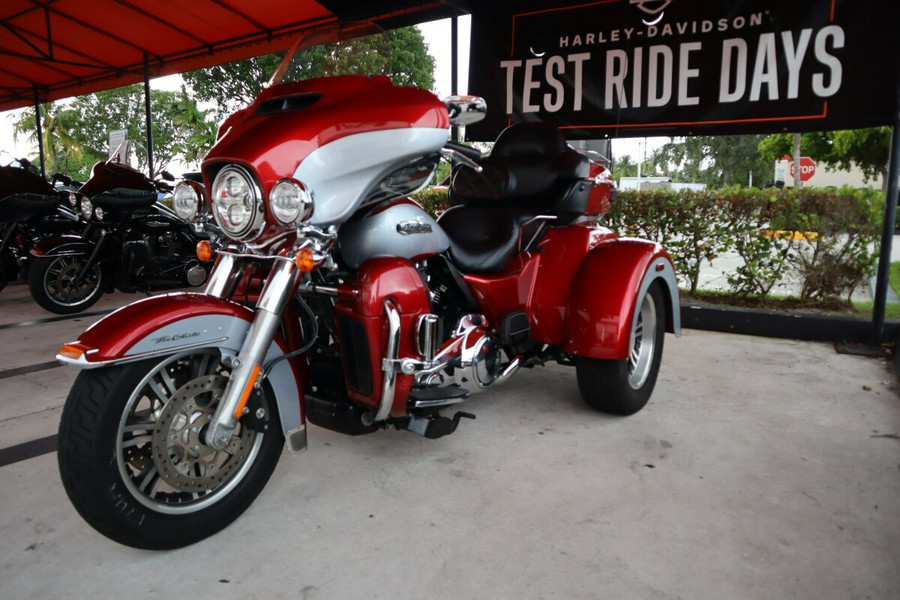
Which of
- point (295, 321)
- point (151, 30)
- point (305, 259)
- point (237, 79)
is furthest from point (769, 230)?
point (237, 79)

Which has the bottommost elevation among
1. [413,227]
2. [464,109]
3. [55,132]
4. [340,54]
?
[413,227]

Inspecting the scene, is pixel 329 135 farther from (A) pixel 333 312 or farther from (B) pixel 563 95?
(B) pixel 563 95

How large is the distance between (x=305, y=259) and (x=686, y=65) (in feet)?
12.4

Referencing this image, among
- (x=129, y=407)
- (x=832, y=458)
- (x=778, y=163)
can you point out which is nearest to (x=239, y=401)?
(x=129, y=407)

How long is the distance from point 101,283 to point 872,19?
20.5ft

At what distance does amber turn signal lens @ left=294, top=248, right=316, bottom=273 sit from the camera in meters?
1.71

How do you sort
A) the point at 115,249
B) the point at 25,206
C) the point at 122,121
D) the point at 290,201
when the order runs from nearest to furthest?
the point at 290,201 → the point at 115,249 → the point at 25,206 → the point at 122,121

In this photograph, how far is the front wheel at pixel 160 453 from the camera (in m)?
1.56

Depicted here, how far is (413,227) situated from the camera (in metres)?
2.12

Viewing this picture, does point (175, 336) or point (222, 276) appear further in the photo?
point (222, 276)

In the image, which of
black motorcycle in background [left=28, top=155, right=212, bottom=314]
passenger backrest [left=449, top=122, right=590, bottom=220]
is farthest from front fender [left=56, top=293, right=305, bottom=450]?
black motorcycle in background [left=28, top=155, right=212, bottom=314]

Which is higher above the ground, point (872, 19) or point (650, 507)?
point (872, 19)

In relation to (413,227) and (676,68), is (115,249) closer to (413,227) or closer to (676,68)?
(413,227)

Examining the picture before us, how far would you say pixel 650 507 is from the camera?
6.80 feet
